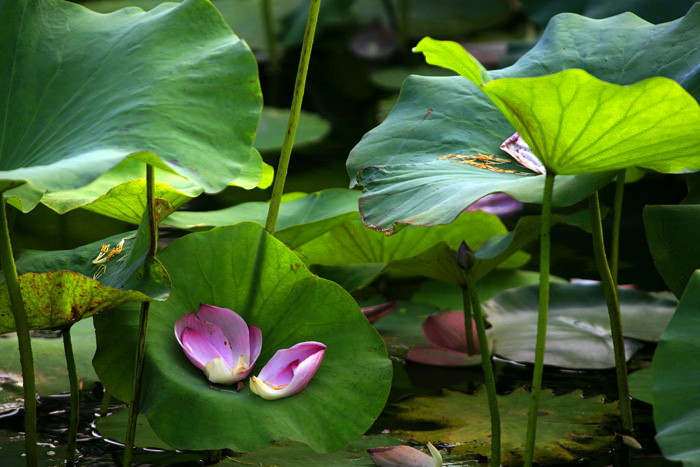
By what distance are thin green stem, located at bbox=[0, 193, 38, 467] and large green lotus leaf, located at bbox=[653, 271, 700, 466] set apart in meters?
0.51


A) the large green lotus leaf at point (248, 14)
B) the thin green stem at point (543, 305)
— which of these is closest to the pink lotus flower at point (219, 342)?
the thin green stem at point (543, 305)

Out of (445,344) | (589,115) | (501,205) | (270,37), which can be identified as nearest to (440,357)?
(445,344)

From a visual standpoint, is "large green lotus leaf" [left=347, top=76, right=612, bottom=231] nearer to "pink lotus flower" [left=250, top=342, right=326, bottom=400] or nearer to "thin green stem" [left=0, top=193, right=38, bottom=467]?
"pink lotus flower" [left=250, top=342, right=326, bottom=400]

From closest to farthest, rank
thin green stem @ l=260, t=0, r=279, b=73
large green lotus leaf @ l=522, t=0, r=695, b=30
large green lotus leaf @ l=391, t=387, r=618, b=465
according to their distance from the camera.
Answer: large green lotus leaf @ l=391, t=387, r=618, b=465 → large green lotus leaf @ l=522, t=0, r=695, b=30 → thin green stem @ l=260, t=0, r=279, b=73

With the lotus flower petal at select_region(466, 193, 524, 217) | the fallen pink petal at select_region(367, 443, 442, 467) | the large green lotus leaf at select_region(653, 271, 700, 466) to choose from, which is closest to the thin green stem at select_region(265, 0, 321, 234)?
the fallen pink petal at select_region(367, 443, 442, 467)

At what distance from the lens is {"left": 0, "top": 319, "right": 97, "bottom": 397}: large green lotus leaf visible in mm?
1050

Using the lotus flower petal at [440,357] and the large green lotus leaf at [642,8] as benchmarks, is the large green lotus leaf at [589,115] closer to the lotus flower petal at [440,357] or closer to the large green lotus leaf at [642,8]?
the lotus flower petal at [440,357]

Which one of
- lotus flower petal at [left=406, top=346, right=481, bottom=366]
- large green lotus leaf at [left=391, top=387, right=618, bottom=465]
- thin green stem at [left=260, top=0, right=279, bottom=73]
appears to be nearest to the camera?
large green lotus leaf at [left=391, top=387, right=618, bottom=465]

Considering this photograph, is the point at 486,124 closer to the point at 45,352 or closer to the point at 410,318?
the point at 410,318

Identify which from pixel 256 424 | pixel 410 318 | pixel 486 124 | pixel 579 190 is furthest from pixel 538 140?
pixel 410 318

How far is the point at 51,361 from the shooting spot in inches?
42.6

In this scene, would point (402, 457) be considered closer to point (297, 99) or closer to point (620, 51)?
point (297, 99)

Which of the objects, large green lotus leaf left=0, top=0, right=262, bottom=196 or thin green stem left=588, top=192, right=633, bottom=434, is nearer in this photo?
large green lotus leaf left=0, top=0, right=262, bottom=196

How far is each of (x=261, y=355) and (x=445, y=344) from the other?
38cm
